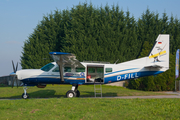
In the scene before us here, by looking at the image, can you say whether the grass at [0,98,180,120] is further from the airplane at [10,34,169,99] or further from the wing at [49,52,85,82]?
the airplane at [10,34,169,99]

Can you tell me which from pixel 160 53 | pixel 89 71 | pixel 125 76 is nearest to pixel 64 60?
pixel 89 71

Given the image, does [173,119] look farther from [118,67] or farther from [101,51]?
[101,51]

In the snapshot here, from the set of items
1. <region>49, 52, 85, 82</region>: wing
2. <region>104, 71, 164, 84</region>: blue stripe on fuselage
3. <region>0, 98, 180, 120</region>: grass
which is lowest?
<region>0, 98, 180, 120</region>: grass

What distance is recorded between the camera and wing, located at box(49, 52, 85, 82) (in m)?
14.7

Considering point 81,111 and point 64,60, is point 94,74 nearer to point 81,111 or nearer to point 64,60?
point 64,60

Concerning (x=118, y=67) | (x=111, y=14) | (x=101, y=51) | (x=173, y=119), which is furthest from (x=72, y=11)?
(x=173, y=119)

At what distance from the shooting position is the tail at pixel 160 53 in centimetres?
1823

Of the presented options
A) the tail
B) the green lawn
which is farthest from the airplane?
the green lawn

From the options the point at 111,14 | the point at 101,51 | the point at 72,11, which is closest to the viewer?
the point at 101,51

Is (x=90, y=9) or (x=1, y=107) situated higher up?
(x=90, y=9)

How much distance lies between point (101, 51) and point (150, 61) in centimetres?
1616

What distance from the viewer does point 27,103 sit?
12.4 m

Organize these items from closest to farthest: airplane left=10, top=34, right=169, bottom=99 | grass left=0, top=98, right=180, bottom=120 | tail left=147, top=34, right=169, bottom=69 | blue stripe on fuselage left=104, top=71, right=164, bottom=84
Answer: grass left=0, top=98, right=180, bottom=120 → airplane left=10, top=34, right=169, bottom=99 → blue stripe on fuselage left=104, top=71, right=164, bottom=84 → tail left=147, top=34, right=169, bottom=69

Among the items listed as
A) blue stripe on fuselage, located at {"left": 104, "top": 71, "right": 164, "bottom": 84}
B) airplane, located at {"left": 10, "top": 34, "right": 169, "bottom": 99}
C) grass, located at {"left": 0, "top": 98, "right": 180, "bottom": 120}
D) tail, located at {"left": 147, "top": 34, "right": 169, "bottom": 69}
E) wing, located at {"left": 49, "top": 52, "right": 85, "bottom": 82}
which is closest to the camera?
grass, located at {"left": 0, "top": 98, "right": 180, "bottom": 120}
